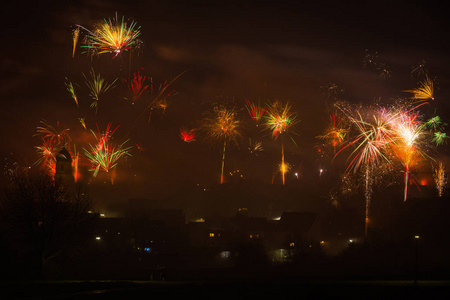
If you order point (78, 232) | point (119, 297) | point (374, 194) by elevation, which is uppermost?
point (374, 194)

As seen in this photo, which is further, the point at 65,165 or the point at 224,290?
the point at 65,165

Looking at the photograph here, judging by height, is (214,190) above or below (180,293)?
above

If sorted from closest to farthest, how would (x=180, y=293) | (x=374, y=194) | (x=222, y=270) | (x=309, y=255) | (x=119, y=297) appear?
(x=119, y=297)
(x=180, y=293)
(x=222, y=270)
(x=309, y=255)
(x=374, y=194)

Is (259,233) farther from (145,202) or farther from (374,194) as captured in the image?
(145,202)

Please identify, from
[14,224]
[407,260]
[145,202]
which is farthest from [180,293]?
[145,202]

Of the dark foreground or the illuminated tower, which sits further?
the illuminated tower

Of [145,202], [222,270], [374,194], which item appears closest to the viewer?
[222,270]

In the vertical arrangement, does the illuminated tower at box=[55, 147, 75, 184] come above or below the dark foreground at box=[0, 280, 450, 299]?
above

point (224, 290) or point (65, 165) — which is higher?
point (65, 165)
